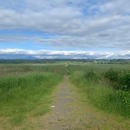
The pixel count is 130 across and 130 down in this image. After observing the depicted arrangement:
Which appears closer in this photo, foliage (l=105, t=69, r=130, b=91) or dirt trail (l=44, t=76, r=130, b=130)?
dirt trail (l=44, t=76, r=130, b=130)

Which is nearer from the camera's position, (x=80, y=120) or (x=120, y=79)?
(x=80, y=120)

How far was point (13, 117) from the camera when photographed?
6625 mm

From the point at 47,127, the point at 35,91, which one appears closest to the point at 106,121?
the point at 47,127

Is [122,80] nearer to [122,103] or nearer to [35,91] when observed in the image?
[122,103]

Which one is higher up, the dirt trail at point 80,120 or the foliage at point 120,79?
the foliage at point 120,79

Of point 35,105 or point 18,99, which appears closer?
point 35,105

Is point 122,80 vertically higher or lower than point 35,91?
higher

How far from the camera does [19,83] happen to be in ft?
42.8

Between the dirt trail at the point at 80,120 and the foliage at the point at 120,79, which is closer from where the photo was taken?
the dirt trail at the point at 80,120

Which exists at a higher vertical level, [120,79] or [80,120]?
[120,79]

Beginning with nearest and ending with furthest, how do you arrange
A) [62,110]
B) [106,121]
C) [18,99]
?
[106,121] < [62,110] < [18,99]

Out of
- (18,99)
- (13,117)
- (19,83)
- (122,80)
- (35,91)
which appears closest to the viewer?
(13,117)

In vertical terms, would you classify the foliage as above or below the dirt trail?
above

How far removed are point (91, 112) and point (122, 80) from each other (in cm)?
401
